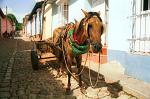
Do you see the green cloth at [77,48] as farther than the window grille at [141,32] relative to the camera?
No

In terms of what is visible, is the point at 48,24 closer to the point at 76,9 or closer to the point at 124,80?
the point at 76,9

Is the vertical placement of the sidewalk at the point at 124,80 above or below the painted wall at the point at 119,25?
below

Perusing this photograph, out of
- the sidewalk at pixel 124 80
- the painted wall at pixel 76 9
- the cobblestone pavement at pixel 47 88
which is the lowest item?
the cobblestone pavement at pixel 47 88

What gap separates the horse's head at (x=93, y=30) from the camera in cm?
592

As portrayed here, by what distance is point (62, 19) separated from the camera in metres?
19.3

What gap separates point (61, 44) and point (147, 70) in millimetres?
2536

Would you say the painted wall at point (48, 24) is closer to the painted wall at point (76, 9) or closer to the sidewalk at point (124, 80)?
the painted wall at point (76, 9)

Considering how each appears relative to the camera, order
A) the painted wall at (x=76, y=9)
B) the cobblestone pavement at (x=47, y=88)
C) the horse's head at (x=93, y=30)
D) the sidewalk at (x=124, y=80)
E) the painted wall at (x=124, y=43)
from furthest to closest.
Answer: the painted wall at (x=76, y=9) → the painted wall at (x=124, y=43) → the cobblestone pavement at (x=47, y=88) → the sidewalk at (x=124, y=80) → the horse's head at (x=93, y=30)

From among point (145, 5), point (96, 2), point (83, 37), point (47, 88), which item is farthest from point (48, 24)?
point (83, 37)

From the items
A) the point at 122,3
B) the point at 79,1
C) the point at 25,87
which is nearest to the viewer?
the point at 25,87

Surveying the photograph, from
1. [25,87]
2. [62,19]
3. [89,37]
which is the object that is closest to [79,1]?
[62,19]

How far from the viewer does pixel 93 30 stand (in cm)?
611

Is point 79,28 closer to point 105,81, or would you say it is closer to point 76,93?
point 76,93

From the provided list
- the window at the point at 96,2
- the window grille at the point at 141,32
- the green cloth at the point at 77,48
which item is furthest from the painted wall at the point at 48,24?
the green cloth at the point at 77,48
